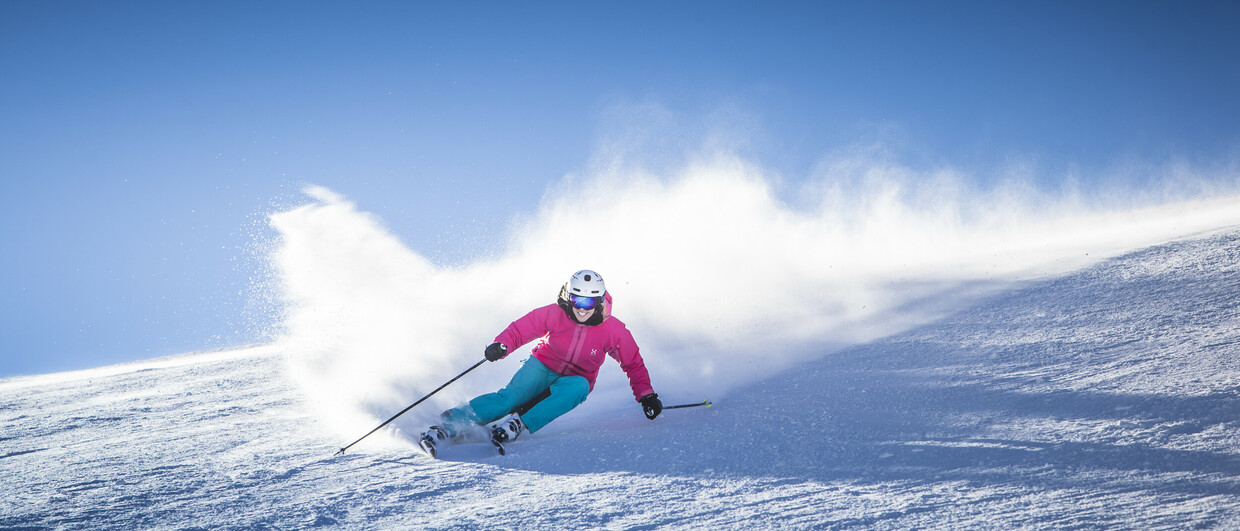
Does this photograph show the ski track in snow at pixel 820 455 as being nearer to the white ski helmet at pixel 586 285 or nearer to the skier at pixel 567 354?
the skier at pixel 567 354

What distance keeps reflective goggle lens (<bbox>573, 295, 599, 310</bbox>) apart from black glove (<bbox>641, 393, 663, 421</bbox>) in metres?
0.75

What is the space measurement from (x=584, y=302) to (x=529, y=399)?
2.55 ft

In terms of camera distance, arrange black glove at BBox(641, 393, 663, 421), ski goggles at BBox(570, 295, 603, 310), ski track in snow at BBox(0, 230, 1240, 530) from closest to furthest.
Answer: ski track in snow at BBox(0, 230, 1240, 530)
black glove at BBox(641, 393, 663, 421)
ski goggles at BBox(570, 295, 603, 310)

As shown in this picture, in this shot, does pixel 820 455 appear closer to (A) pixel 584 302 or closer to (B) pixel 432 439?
(A) pixel 584 302

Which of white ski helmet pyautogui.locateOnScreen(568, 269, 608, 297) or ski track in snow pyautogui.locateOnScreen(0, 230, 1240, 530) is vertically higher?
white ski helmet pyautogui.locateOnScreen(568, 269, 608, 297)

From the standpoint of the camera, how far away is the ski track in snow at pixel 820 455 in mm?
2719

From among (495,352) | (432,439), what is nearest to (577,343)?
(495,352)

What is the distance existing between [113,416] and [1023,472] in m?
7.61

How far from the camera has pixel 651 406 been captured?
4.58 meters

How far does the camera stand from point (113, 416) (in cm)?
664

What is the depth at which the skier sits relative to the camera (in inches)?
180

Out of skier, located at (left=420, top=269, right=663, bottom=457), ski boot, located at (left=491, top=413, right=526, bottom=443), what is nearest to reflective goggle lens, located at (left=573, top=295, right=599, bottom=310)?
skier, located at (left=420, top=269, right=663, bottom=457)

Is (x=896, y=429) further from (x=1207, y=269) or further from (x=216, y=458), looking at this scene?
(x=1207, y=269)

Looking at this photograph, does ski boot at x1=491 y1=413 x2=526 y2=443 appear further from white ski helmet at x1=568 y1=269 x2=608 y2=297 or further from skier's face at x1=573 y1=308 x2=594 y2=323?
white ski helmet at x1=568 y1=269 x2=608 y2=297
